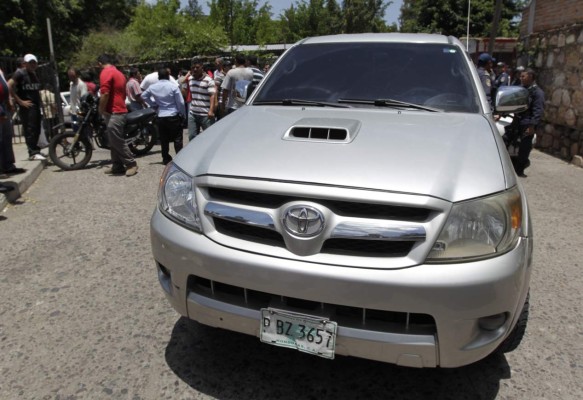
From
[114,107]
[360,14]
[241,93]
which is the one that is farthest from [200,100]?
[360,14]

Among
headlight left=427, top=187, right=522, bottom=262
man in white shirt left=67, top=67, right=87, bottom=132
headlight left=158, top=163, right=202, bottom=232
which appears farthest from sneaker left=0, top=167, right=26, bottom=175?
headlight left=427, top=187, right=522, bottom=262

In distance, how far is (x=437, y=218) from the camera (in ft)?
6.52

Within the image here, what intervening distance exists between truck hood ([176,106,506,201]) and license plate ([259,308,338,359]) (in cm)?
61

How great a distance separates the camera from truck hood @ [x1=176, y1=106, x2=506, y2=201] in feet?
6.86

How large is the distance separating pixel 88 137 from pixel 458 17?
2776cm

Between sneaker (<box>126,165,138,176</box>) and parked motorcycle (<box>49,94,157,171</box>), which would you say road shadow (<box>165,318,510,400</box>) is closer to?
sneaker (<box>126,165,138,176</box>)

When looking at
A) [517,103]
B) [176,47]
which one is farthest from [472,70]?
[176,47]

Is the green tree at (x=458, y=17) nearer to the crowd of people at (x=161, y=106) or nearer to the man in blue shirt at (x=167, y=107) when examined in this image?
the crowd of people at (x=161, y=106)

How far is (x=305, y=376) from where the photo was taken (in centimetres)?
260

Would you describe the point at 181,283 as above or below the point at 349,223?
below

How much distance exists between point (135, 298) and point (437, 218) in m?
2.41

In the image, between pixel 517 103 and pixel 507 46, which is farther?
pixel 507 46

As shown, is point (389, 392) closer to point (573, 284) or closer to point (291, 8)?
point (573, 284)

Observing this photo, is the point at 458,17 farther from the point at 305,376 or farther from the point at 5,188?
the point at 305,376
